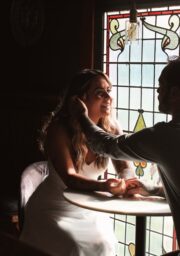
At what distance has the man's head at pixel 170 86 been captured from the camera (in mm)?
1793

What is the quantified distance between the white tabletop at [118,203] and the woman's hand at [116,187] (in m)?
0.03

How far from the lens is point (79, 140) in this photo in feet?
9.40

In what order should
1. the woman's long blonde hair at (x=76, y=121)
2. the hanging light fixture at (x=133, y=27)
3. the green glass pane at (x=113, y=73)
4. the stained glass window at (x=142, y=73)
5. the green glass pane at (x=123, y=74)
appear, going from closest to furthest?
the hanging light fixture at (x=133, y=27) → the woman's long blonde hair at (x=76, y=121) → the stained glass window at (x=142, y=73) → the green glass pane at (x=123, y=74) → the green glass pane at (x=113, y=73)

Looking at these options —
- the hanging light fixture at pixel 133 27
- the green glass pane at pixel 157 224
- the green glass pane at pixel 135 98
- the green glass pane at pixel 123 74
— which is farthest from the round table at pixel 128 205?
the green glass pane at pixel 123 74

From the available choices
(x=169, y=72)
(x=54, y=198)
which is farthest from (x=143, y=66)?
(x=169, y=72)

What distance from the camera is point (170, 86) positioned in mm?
1807

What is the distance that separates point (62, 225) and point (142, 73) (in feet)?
4.87

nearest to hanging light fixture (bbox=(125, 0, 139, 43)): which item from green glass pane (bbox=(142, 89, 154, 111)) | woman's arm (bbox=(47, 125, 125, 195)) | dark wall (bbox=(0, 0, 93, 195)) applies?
woman's arm (bbox=(47, 125, 125, 195))

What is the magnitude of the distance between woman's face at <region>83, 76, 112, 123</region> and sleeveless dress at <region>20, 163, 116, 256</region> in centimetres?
34

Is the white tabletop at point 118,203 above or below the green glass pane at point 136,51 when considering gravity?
below

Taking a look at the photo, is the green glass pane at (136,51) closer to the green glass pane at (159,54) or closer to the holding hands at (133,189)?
the green glass pane at (159,54)

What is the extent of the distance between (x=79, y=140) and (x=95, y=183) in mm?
401

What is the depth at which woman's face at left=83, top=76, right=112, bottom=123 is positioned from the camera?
2.90 metres

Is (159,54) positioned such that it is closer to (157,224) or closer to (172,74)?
(157,224)
